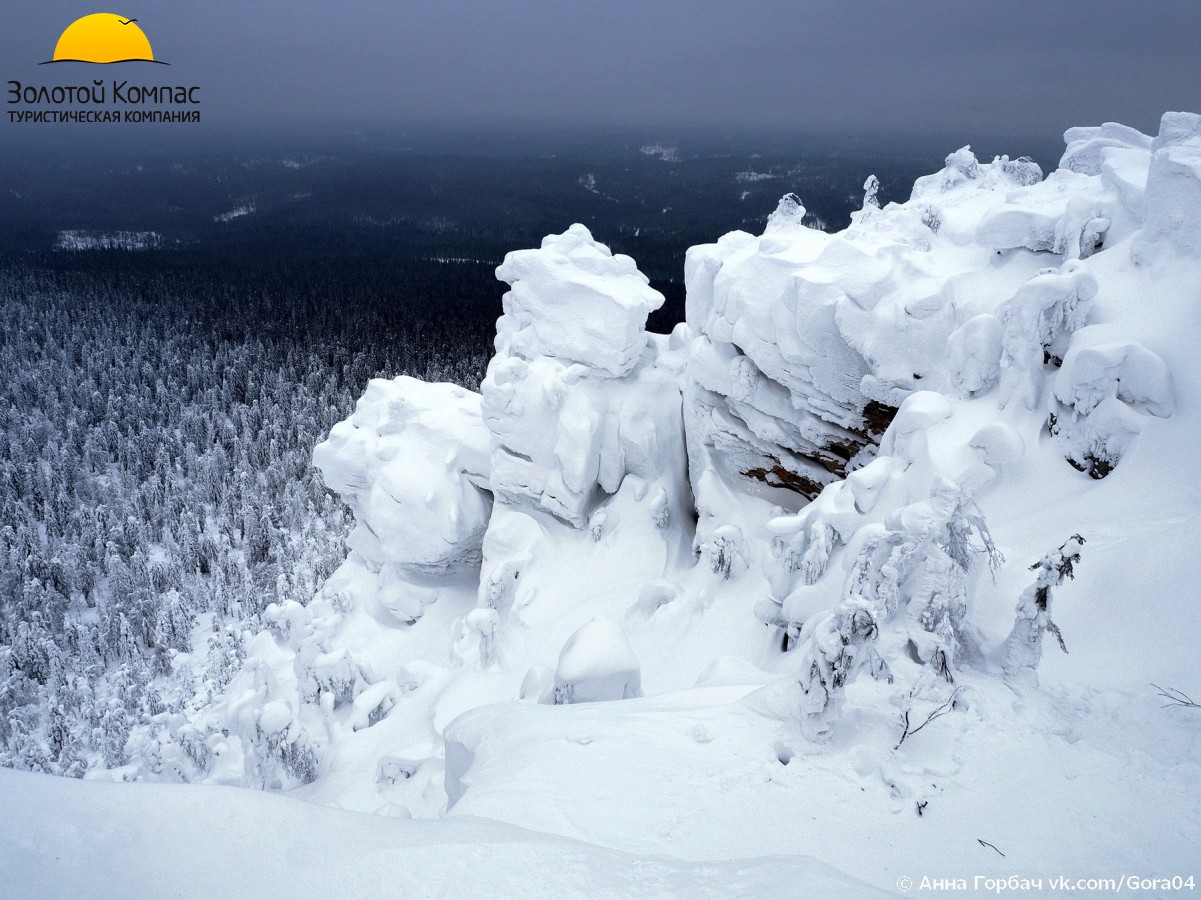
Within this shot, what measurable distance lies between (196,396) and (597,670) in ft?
260

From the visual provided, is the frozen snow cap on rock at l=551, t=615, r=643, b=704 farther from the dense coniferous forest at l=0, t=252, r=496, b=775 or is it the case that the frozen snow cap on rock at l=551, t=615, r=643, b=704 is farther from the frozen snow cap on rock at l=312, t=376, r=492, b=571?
the dense coniferous forest at l=0, t=252, r=496, b=775

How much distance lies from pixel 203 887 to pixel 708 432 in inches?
667

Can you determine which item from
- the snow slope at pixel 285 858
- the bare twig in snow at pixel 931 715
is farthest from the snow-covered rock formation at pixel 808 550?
the snow slope at pixel 285 858

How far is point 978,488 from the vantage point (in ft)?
36.9

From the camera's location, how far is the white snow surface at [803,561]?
631cm

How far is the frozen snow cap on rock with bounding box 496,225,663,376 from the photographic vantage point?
20.9 metres

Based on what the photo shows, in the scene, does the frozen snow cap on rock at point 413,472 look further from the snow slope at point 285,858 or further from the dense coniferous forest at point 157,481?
the snow slope at point 285,858

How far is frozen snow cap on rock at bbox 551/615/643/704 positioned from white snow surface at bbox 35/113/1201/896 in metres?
0.06

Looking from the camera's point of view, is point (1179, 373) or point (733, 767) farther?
point (1179, 373)

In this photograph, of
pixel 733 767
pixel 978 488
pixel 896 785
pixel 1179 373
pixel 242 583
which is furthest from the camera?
pixel 242 583

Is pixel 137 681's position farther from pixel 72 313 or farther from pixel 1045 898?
pixel 72 313

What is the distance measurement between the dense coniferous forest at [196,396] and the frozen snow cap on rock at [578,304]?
14.4 meters

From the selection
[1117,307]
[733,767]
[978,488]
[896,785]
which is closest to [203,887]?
[733,767]

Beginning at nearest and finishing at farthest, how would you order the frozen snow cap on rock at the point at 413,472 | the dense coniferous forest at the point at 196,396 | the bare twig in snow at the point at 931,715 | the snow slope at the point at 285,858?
the snow slope at the point at 285,858 → the bare twig in snow at the point at 931,715 → the frozen snow cap on rock at the point at 413,472 → the dense coniferous forest at the point at 196,396
